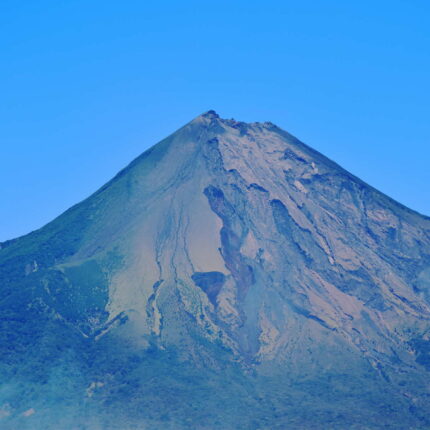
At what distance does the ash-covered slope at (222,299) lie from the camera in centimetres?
12206

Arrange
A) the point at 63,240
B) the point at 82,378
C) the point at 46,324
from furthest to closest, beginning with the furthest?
1. the point at 63,240
2. the point at 46,324
3. the point at 82,378

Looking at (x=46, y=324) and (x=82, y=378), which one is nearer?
(x=82, y=378)

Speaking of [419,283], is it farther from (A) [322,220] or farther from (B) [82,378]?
(B) [82,378]

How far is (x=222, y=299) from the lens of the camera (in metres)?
138

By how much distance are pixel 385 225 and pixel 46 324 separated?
2253 inches

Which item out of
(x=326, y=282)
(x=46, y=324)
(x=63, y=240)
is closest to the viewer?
(x=46, y=324)

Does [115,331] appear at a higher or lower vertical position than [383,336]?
higher

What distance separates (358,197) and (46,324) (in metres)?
55.3

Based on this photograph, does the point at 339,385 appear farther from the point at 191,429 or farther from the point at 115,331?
the point at 115,331

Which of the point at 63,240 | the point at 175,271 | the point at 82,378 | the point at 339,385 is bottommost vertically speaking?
the point at 339,385

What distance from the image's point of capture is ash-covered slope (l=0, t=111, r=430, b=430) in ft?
400

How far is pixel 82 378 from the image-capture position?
415 ft

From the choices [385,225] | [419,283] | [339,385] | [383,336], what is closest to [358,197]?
[385,225]

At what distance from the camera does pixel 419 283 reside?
15525 centimetres
